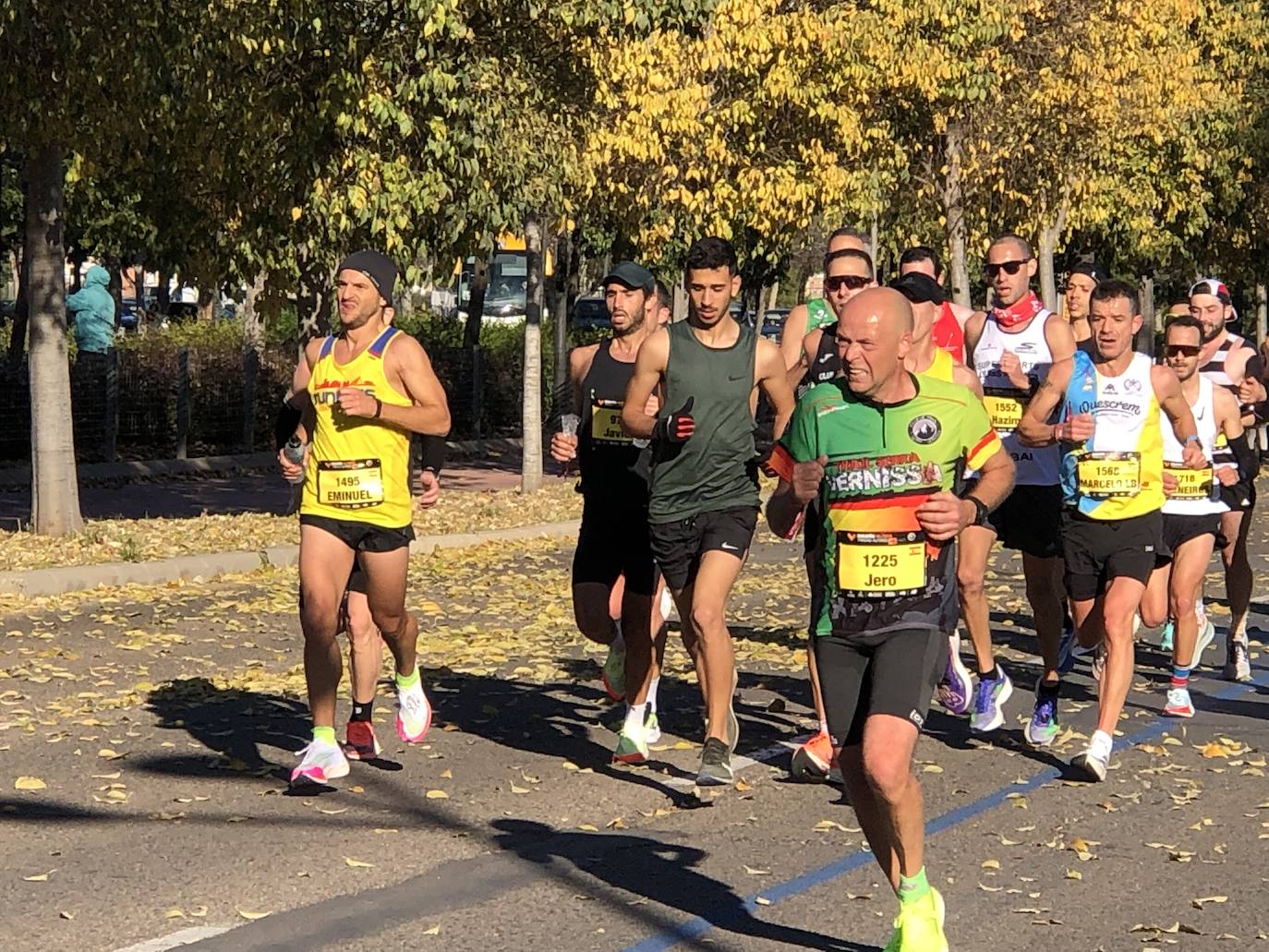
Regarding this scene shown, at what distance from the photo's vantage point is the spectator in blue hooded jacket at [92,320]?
24.8 meters

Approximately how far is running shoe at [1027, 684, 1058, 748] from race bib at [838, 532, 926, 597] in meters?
3.37

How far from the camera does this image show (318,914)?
646cm

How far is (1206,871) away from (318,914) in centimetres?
293

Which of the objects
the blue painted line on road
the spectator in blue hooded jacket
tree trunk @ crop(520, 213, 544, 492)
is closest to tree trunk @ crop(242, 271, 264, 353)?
the spectator in blue hooded jacket

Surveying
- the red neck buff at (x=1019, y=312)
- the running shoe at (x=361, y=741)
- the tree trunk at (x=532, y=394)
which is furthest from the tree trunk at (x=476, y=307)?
the running shoe at (x=361, y=741)

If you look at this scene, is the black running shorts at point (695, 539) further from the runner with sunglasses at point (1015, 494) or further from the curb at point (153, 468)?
Answer: the curb at point (153, 468)

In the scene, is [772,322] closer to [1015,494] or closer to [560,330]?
[560,330]

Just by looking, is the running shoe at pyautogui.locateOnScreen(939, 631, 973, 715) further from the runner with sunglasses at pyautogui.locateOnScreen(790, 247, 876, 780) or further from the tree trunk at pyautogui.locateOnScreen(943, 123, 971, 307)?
the tree trunk at pyautogui.locateOnScreen(943, 123, 971, 307)

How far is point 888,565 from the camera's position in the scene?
20.5ft

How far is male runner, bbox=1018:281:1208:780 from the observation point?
29.8 ft

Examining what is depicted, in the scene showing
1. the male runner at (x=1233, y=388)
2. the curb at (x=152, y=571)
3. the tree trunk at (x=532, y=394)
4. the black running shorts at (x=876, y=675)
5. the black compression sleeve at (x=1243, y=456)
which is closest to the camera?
the black running shorts at (x=876, y=675)

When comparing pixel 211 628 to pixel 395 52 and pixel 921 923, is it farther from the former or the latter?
pixel 921 923

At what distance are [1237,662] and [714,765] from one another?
14.9 ft

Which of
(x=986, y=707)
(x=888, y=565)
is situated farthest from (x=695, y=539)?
(x=888, y=565)
